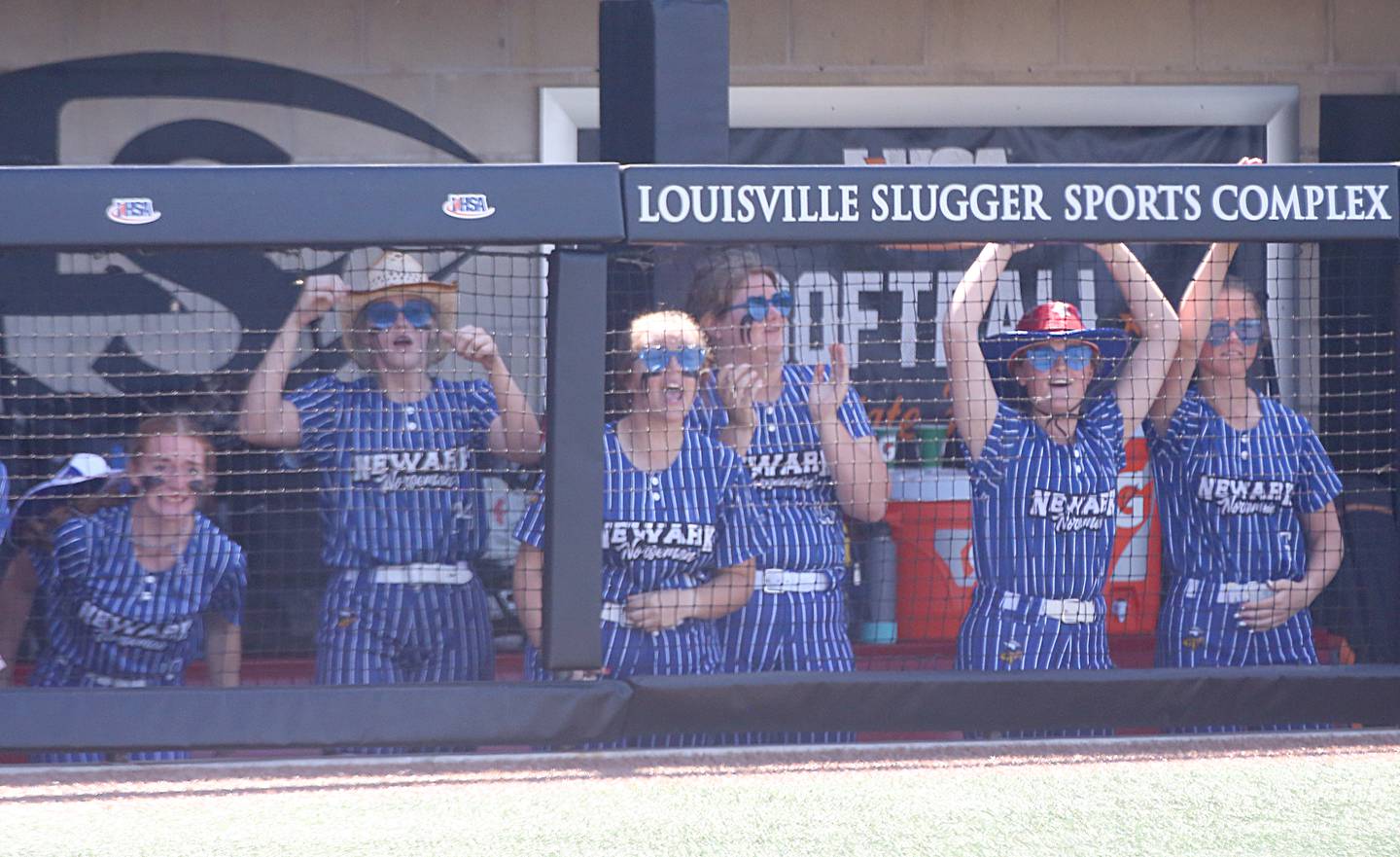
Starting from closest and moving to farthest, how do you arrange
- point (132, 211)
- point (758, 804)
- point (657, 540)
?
1. point (758, 804)
2. point (132, 211)
3. point (657, 540)

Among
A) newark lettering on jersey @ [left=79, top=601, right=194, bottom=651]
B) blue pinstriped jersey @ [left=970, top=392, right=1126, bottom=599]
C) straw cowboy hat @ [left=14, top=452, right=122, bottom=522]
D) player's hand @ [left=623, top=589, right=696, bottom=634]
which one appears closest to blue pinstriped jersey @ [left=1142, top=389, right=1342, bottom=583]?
blue pinstriped jersey @ [left=970, top=392, right=1126, bottom=599]

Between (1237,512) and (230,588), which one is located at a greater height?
(1237,512)

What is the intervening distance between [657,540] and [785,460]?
51 centimetres

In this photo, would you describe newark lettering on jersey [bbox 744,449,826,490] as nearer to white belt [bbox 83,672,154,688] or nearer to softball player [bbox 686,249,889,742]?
softball player [bbox 686,249,889,742]

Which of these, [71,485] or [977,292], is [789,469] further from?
[71,485]

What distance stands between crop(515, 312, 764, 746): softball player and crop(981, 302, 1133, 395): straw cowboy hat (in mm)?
693

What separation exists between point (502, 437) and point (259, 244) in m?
0.81

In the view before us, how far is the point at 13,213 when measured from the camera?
2043 millimetres

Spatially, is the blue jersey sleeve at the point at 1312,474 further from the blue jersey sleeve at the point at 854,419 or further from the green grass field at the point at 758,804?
the green grass field at the point at 758,804

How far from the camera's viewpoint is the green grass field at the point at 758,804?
67.6 inches

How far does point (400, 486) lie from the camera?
113 inches

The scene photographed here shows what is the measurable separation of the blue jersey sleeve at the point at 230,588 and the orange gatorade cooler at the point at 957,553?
1.62m

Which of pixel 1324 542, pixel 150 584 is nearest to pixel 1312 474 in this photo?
pixel 1324 542

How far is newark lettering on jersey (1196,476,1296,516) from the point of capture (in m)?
3.04
